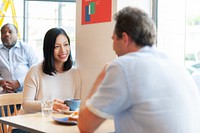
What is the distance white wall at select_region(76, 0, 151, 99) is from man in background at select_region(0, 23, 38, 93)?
3.83 feet

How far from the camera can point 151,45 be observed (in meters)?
1.58

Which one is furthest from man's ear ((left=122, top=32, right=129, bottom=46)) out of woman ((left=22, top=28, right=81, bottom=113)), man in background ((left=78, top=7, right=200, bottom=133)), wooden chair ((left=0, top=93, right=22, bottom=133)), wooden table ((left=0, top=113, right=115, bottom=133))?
wooden chair ((left=0, top=93, right=22, bottom=133))

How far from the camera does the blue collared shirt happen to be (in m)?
3.79

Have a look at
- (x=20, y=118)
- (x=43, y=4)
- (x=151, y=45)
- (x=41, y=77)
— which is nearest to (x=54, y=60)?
(x=41, y=77)

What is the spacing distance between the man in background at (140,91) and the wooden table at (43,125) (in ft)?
0.91

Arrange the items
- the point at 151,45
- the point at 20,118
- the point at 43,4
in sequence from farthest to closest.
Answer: the point at 43,4 → the point at 20,118 → the point at 151,45

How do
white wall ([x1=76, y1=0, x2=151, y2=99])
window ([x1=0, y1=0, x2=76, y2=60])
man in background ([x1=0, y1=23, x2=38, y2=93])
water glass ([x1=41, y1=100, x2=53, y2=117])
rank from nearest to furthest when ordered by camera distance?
water glass ([x1=41, y1=100, x2=53, y2=117]) → white wall ([x1=76, y1=0, x2=151, y2=99]) → man in background ([x1=0, y1=23, x2=38, y2=93]) → window ([x1=0, y1=0, x2=76, y2=60])

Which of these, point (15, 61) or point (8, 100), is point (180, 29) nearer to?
point (8, 100)

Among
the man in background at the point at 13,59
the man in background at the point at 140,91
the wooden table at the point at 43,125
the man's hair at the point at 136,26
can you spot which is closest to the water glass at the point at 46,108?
the wooden table at the point at 43,125

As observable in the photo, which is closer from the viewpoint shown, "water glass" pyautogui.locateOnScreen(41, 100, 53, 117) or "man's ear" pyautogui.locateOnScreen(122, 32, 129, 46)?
"man's ear" pyautogui.locateOnScreen(122, 32, 129, 46)

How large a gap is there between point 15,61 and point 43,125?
6.70ft

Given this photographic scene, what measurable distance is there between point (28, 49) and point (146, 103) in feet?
8.80

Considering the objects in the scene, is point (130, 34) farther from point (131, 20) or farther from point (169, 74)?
point (169, 74)

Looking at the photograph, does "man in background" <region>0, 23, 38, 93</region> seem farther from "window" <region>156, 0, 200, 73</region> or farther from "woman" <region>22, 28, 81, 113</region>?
"window" <region>156, 0, 200, 73</region>
